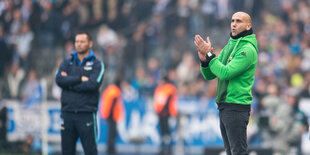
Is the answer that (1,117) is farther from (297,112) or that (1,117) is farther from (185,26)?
(185,26)

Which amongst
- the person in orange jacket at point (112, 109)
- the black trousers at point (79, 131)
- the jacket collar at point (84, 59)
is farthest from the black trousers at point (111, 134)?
the black trousers at point (79, 131)

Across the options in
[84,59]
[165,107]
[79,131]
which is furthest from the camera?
[165,107]

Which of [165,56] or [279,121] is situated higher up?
[165,56]

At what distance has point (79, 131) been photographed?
968 cm

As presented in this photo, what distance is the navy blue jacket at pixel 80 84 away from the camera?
9734mm

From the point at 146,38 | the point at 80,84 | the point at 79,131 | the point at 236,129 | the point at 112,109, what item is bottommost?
the point at 112,109

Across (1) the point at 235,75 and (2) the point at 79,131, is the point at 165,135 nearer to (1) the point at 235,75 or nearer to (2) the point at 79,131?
(2) the point at 79,131

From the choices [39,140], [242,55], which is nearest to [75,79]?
[242,55]

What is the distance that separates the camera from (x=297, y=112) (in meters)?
15.8

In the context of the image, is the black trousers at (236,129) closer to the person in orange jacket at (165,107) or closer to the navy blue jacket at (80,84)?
the navy blue jacket at (80,84)

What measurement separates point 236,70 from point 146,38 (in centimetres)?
1509

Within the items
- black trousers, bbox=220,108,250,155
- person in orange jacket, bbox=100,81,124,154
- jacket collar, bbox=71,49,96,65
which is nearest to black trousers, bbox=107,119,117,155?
person in orange jacket, bbox=100,81,124,154

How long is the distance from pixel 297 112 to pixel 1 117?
290 inches

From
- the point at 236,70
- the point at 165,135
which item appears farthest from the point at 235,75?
the point at 165,135
